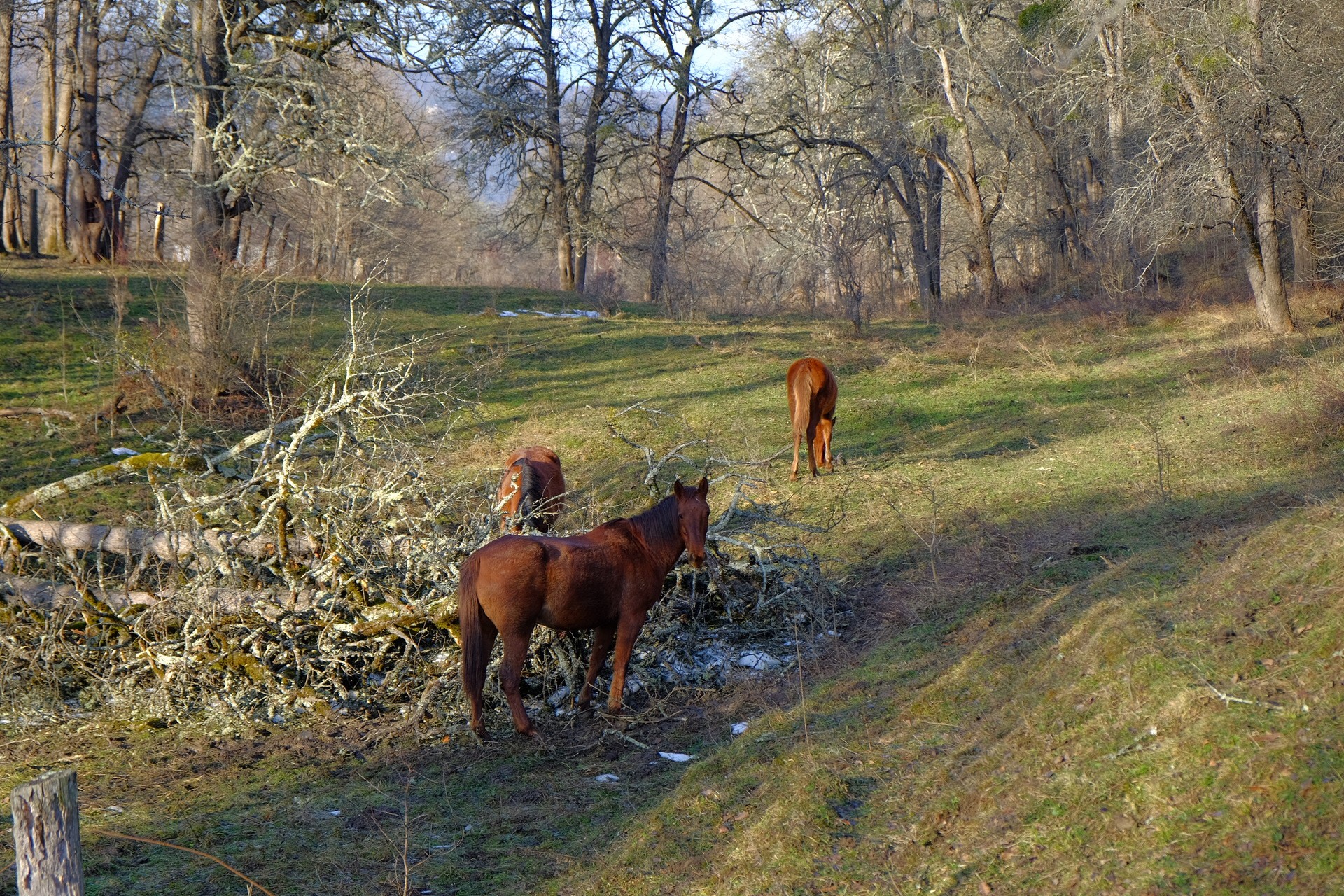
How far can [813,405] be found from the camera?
A: 12.4 m

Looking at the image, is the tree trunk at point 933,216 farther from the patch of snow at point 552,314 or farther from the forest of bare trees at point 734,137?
the patch of snow at point 552,314

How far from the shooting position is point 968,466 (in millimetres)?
12344

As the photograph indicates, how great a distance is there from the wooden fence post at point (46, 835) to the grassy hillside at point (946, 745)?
1.77 m

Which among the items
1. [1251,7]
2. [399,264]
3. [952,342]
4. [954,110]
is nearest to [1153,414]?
[952,342]

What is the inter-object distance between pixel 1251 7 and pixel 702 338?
451 inches

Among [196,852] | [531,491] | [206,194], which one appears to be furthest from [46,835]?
[206,194]

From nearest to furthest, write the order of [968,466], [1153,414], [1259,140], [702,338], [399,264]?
1. [968,466]
2. [1153,414]
3. [1259,140]
4. [702,338]
5. [399,264]

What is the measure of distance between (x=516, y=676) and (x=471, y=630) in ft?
1.43

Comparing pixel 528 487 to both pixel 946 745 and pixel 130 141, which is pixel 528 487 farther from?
pixel 130 141

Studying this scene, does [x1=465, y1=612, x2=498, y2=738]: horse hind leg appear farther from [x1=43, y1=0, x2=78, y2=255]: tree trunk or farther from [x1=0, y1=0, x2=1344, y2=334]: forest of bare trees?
[x1=43, y1=0, x2=78, y2=255]: tree trunk

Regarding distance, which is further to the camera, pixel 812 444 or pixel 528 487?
pixel 812 444

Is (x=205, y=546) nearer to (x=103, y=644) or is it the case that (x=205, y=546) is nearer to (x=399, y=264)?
(x=103, y=644)

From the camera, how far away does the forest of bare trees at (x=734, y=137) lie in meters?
15.8

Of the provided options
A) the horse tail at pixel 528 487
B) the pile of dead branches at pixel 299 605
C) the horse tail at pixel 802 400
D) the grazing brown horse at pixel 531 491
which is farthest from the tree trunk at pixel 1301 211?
the horse tail at pixel 528 487
